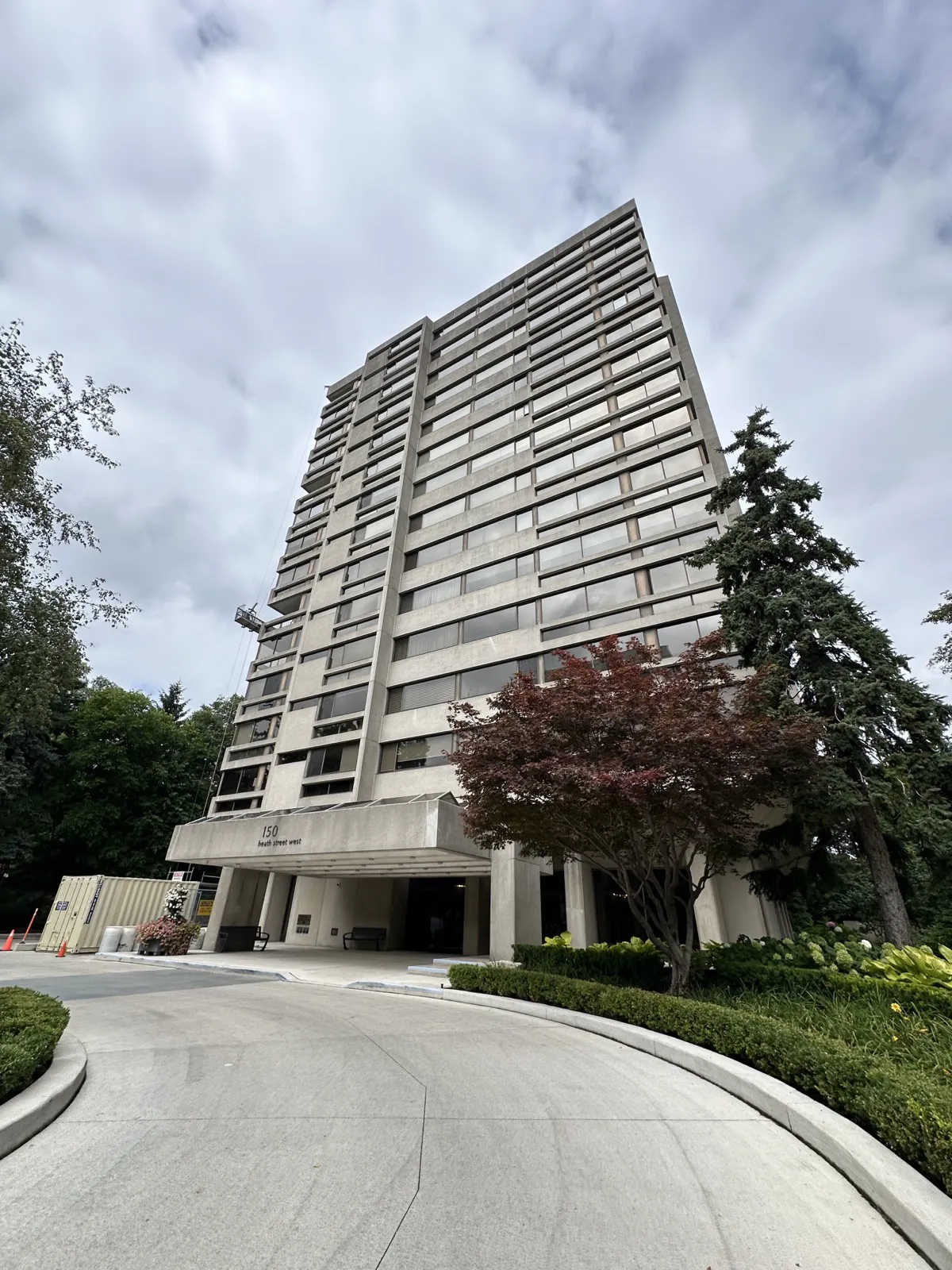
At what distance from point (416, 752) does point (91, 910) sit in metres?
14.4

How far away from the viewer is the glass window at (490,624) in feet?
95.3

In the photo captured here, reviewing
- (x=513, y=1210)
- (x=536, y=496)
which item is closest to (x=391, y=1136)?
(x=513, y=1210)

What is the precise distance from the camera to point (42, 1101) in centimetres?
485

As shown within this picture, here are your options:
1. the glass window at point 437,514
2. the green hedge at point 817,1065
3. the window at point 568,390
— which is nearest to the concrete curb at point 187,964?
the green hedge at point 817,1065

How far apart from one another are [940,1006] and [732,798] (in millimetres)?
4315

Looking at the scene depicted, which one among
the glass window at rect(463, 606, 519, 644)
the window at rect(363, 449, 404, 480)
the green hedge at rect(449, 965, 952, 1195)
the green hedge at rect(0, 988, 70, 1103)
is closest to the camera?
the green hedge at rect(449, 965, 952, 1195)

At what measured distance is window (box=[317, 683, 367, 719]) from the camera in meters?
31.0

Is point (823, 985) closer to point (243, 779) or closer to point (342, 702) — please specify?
point (342, 702)

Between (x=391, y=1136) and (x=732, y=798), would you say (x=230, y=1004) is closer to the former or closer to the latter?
(x=391, y=1136)

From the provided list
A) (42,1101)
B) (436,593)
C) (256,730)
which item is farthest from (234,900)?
(42,1101)

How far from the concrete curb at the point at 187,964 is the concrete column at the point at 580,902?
380 inches

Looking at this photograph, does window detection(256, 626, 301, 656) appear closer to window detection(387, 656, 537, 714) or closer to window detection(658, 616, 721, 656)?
window detection(387, 656, 537, 714)

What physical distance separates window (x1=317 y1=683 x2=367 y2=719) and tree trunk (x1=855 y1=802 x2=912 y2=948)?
22.3 metres

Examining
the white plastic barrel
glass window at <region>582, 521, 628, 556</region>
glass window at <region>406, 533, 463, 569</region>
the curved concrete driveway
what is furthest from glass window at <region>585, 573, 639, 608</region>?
the white plastic barrel
